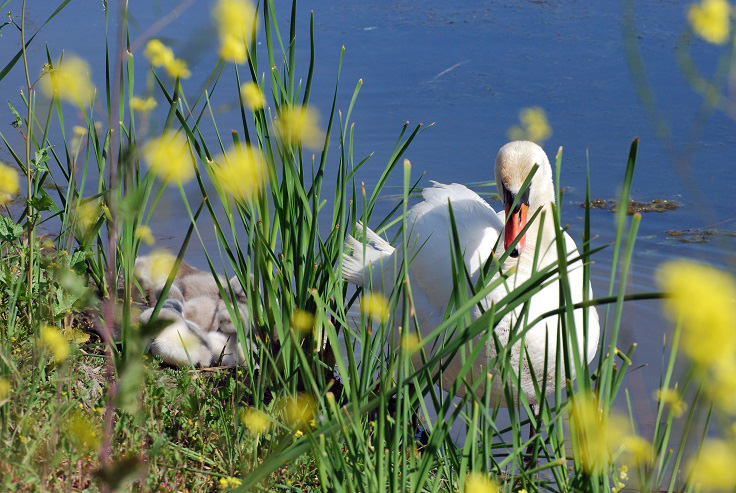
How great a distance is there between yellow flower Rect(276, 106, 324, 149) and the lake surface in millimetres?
2003

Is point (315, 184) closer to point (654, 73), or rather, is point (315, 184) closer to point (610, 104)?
point (610, 104)

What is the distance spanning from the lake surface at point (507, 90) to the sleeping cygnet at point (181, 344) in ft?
2.42

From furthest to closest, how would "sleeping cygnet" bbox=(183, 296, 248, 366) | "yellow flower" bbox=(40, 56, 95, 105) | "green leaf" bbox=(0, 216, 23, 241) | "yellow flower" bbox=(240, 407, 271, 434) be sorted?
"sleeping cygnet" bbox=(183, 296, 248, 366)
"green leaf" bbox=(0, 216, 23, 241)
"yellow flower" bbox=(40, 56, 95, 105)
"yellow flower" bbox=(240, 407, 271, 434)

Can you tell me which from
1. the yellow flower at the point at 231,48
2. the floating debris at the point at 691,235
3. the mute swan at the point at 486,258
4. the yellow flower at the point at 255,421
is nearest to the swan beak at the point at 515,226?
the mute swan at the point at 486,258

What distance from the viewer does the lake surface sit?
17.1 feet

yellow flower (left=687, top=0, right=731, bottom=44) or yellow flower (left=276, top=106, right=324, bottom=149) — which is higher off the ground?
yellow flower (left=687, top=0, right=731, bottom=44)

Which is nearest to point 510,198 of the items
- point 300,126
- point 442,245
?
point 442,245

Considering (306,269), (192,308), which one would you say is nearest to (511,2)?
(192,308)

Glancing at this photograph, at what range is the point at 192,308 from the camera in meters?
4.26

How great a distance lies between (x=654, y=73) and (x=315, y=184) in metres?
4.86

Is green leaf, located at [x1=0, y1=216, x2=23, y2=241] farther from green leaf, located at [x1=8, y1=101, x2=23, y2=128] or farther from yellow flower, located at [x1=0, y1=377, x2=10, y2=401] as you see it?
yellow flower, located at [x1=0, y1=377, x2=10, y2=401]

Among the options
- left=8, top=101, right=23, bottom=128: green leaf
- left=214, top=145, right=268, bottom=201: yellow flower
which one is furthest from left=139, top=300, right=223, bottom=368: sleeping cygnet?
left=214, top=145, right=268, bottom=201: yellow flower

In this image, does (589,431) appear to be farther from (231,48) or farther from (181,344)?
(181,344)

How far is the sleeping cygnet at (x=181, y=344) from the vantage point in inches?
137
